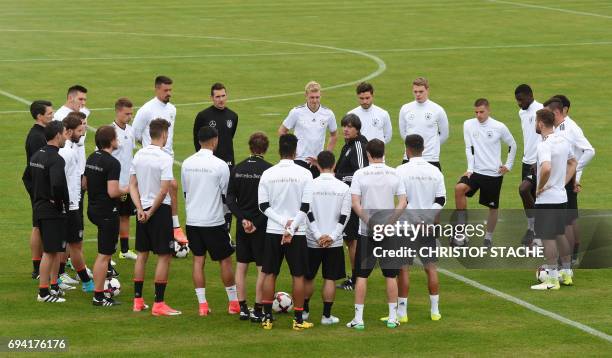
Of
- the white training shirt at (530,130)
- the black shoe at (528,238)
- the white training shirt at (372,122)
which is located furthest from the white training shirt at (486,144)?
the white training shirt at (372,122)

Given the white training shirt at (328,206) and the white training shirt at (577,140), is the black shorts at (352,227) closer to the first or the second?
the white training shirt at (328,206)

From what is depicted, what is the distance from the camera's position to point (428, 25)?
48031 millimetres

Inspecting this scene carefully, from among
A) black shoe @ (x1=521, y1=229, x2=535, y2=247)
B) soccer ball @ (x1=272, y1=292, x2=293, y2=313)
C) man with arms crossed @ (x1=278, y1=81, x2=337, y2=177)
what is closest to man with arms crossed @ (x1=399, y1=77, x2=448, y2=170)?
man with arms crossed @ (x1=278, y1=81, x2=337, y2=177)

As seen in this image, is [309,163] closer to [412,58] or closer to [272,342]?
[272,342]

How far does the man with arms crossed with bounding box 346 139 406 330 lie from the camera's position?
1397 cm

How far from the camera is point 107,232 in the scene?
1509 centimetres

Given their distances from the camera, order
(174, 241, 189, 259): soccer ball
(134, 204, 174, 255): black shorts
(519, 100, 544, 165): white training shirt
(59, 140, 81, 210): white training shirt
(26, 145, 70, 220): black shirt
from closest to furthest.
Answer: (134, 204, 174, 255): black shorts
(26, 145, 70, 220): black shirt
(59, 140, 81, 210): white training shirt
(174, 241, 189, 259): soccer ball
(519, 100, 544, 165): white training shirt

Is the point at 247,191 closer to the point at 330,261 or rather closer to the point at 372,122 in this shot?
the point at 330,261

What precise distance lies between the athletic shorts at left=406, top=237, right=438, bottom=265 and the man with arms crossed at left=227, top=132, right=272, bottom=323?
6.02 ft

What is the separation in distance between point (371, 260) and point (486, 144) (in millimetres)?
5080

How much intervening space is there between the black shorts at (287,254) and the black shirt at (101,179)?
7.57 ft

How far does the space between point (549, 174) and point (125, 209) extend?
6116 millimetres

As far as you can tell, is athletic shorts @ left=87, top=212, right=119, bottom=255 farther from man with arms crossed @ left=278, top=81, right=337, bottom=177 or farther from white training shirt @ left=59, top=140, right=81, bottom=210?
Result: man with arms crossed @ left=278, top=81, right=337, bottom=177

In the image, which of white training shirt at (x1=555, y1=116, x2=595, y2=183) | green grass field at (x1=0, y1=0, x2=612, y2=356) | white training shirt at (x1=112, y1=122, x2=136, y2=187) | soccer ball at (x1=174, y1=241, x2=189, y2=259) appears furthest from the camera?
soccer ball at (x1=174, y1=241, x2=189, y2=259)
